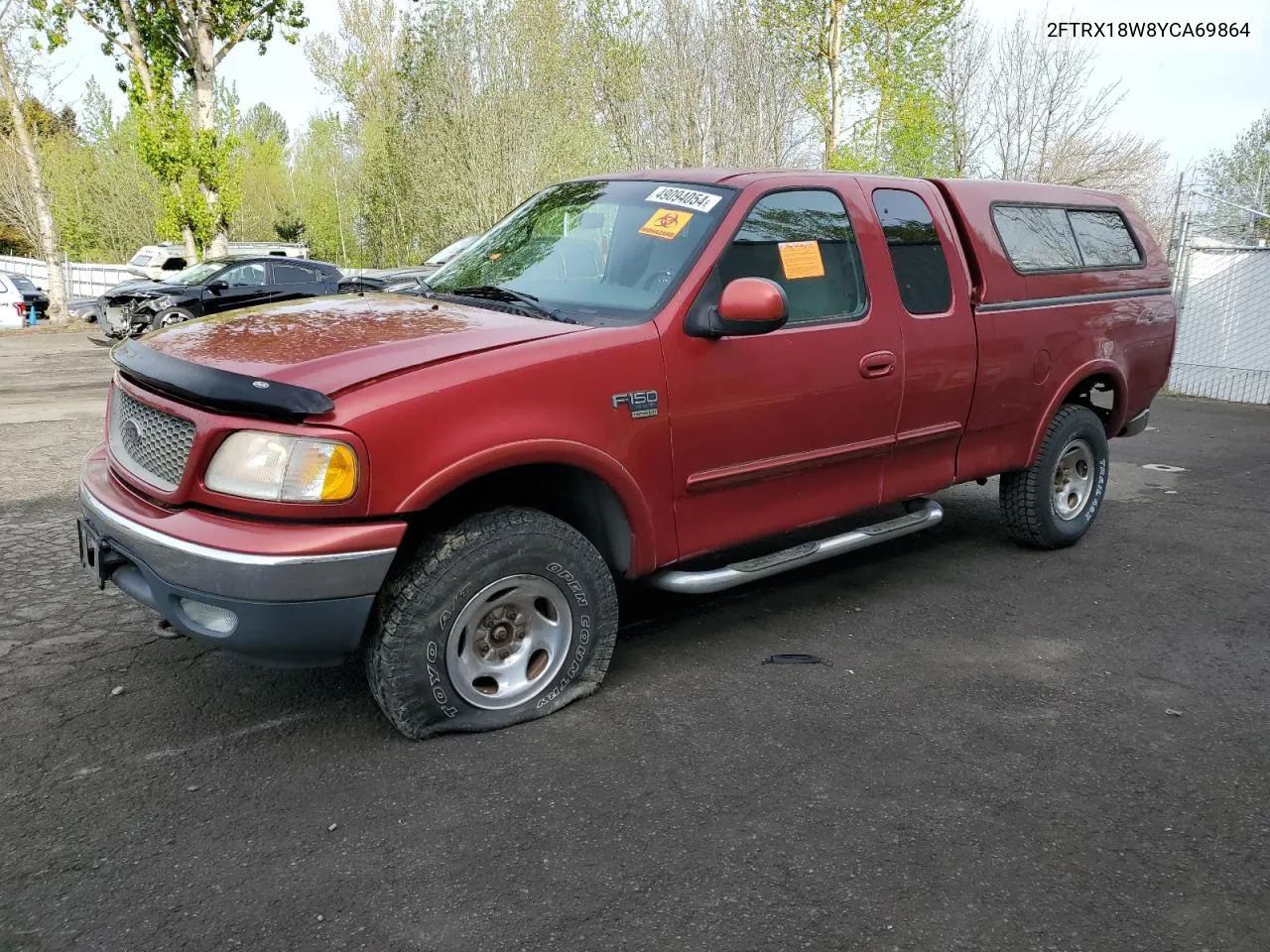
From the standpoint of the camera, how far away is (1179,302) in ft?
42.7

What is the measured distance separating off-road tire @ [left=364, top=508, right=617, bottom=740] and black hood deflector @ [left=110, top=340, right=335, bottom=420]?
617 millimetres

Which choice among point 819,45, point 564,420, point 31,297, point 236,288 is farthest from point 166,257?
point 564,420

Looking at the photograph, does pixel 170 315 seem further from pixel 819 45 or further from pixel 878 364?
pixel 819 45

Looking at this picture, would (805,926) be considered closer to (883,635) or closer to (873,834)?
(873,834)

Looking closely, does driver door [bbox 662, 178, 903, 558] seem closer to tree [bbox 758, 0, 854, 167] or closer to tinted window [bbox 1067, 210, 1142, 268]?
tinted window [bbox 1067, 210, 1142, 268]

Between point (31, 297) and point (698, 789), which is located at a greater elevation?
point (31, 297)

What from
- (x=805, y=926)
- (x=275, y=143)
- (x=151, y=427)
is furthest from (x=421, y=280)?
(x=275, y=143)

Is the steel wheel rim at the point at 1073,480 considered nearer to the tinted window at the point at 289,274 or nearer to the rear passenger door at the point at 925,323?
the rear passenger door at the point at 925,323

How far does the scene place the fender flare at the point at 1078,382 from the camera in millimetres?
5301

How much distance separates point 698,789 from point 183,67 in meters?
24.4

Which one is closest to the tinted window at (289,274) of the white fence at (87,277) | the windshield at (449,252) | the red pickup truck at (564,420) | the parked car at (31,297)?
the windshield at (449,252)

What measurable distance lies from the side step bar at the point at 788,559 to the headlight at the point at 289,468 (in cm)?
137

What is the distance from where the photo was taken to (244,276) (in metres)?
17.3

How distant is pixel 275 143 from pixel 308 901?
6059cm
